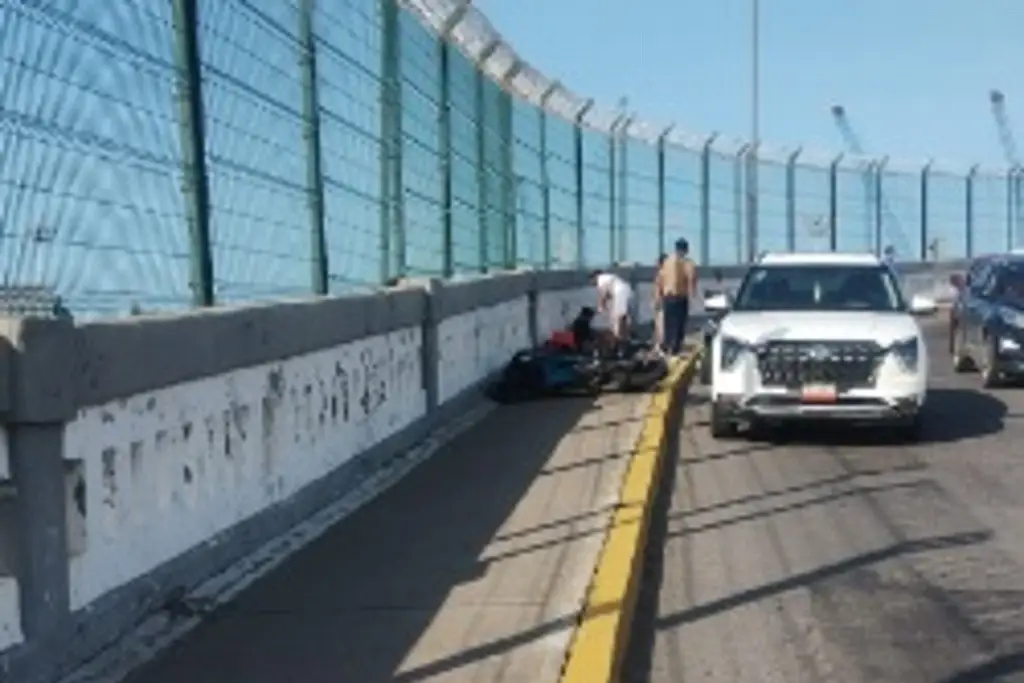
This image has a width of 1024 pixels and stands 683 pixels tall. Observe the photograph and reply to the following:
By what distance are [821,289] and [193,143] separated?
846cm

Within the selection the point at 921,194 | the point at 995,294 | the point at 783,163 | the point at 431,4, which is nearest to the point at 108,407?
the point at 431,4

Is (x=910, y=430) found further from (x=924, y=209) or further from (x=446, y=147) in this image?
(x=924, y=209)

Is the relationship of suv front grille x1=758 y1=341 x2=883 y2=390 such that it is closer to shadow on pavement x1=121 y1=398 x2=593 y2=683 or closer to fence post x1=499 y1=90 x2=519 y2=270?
shadow on pavement x1=121 y1=398 x2=593 y2=683

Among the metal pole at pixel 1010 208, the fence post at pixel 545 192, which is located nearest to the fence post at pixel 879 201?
the metal pole at pixel 1010 208

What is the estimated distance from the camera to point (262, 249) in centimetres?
962

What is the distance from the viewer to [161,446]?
724 cm

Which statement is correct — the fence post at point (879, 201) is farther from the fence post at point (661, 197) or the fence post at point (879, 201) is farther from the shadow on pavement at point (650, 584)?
the shadow on pavement at point (650, 584)

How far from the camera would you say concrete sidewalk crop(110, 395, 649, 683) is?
21.5 feet

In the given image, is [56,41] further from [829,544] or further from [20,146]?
[829,544]

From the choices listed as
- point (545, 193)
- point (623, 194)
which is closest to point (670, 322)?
point (545, 193)

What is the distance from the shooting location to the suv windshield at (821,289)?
49.9ft

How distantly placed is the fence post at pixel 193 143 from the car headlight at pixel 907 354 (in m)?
7.22

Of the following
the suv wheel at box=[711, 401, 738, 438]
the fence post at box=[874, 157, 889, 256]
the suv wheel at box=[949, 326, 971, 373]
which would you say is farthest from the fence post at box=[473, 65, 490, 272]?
the fence post at box=[874, 157, 889, 256]

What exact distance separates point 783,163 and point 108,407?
29.8m
